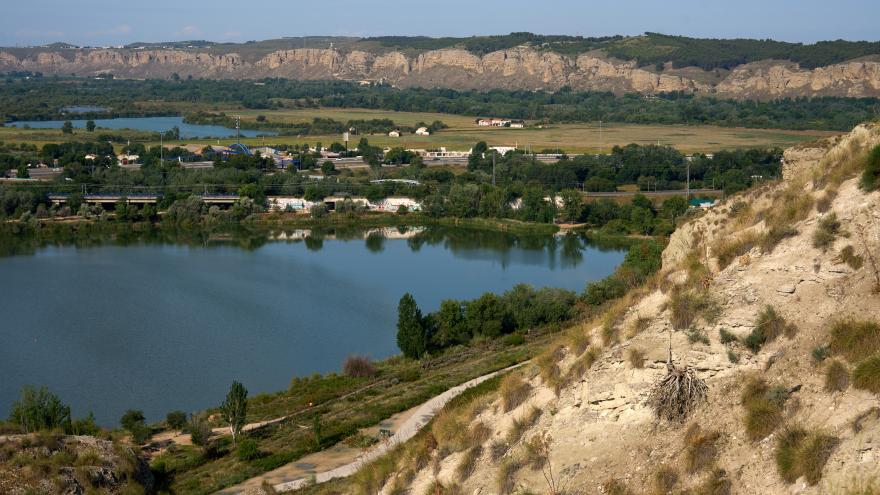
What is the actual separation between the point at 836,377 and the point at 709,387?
0.66 metres

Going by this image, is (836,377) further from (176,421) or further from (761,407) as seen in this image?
(176,421)

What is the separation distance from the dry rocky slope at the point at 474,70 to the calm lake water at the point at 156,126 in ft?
102


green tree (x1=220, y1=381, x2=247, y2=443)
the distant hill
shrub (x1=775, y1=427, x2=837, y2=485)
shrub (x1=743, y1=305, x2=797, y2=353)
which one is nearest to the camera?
shrub (x1=775, y1=427, x2=837, y2=485)

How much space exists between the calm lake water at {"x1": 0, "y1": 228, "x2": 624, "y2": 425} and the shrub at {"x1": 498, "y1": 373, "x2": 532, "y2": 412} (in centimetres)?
789

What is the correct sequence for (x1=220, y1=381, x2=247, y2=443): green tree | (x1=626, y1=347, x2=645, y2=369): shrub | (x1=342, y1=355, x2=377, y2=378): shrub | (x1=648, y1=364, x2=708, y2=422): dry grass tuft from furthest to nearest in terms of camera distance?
(x1=342, y1=355, x2=377, y2=378): shrub < (x1=220, y1=381, x2=247, y2=443): green tree < (x1=626, y1=347, x2=645, y2=369): shrub < (x1=648, y1=364, x2=708, y2=422): dry grass tuft

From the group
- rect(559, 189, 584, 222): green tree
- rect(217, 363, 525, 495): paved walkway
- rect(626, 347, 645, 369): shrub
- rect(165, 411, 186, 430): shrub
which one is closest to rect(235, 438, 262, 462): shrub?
rect(217, 363, 525, 495): paved walkway

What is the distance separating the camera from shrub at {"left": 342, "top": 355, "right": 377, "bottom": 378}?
1364 centimetres

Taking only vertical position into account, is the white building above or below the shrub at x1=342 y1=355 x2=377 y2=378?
above

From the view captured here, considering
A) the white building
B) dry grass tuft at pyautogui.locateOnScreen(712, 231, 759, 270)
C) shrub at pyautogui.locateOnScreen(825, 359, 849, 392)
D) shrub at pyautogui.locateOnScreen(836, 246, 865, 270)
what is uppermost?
shrub at pyautogui.locateOnScreen(836, 246, 865, 270)

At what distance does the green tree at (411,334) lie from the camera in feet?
47.8

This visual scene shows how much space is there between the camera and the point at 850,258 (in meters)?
5.41

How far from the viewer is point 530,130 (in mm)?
53781

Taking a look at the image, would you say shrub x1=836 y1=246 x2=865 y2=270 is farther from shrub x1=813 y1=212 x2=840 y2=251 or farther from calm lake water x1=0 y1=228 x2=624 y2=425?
calm lake water x1=0 y1=228 x2=624 y2=425

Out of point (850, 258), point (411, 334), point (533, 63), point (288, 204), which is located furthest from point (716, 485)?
point (533, 63)
